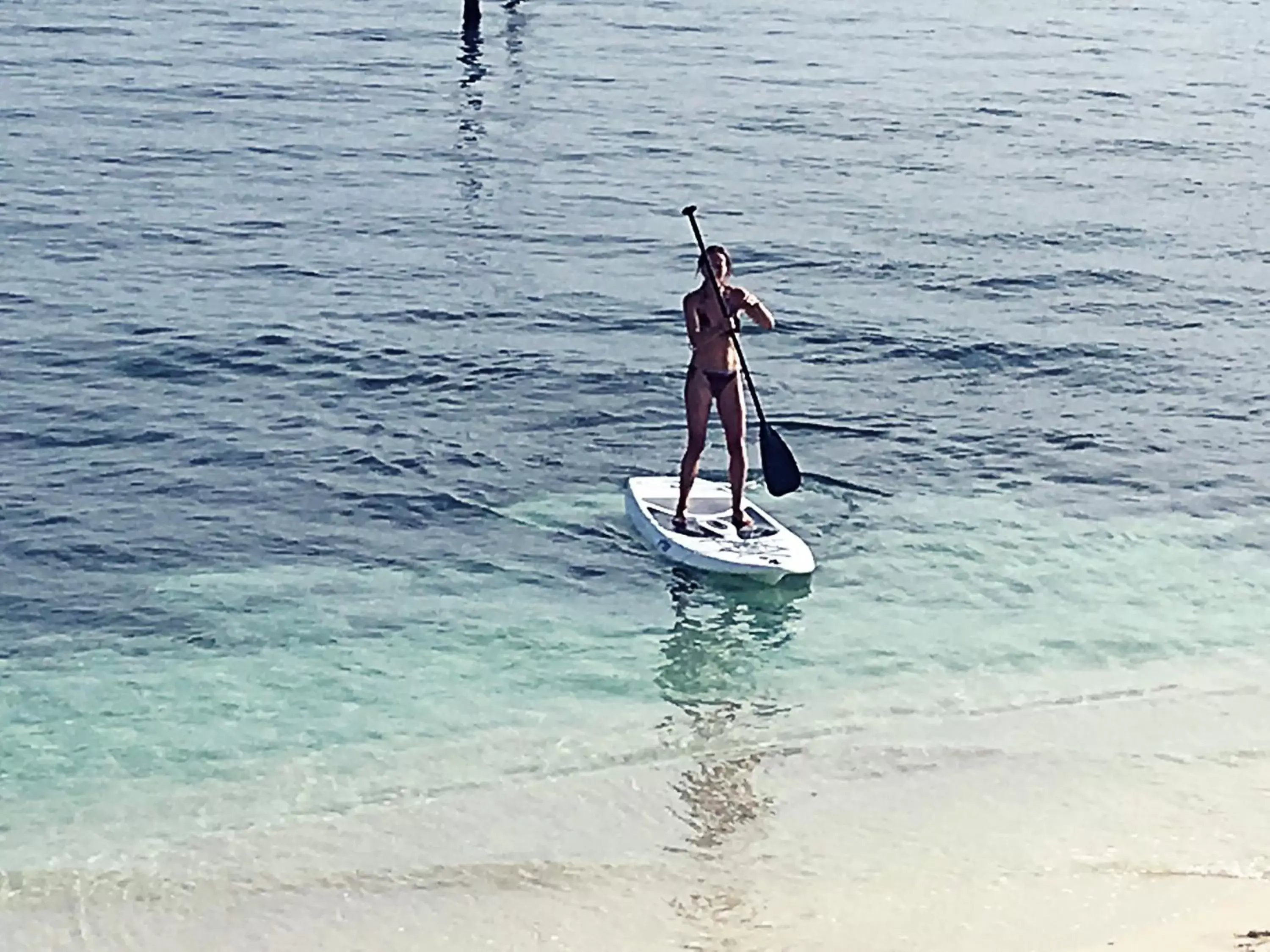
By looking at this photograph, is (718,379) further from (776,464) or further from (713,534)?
(713,534)

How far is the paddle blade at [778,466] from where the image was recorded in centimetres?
1836

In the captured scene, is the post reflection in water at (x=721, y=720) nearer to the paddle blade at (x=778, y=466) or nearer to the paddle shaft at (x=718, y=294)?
the paddle blade at (x=778, y=466)

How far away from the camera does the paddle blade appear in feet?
60.2

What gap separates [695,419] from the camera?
17984 millimetres

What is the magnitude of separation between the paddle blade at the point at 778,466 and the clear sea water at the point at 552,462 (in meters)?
0.79

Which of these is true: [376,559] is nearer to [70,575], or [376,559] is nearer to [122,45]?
[70,575]

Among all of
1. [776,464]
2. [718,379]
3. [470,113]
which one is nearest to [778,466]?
[776,464]

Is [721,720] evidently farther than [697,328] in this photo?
No

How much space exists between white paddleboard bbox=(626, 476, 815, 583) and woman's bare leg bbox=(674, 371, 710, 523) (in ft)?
1.13

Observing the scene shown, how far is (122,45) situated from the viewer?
157 feet

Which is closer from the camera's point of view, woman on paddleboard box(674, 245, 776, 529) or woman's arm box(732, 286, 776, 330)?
woman's arm box(732, 286, 776, 330)

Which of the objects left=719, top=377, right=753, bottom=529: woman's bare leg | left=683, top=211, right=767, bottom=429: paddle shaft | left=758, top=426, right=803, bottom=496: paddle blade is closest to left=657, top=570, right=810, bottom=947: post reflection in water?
left=719, top=377, right=753, bottom=529: woman's bare leg

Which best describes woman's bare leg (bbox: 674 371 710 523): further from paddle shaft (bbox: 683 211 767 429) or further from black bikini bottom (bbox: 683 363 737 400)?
paddle shaft (bbox: 683 211 767 429)

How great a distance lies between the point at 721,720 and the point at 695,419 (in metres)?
3.86
